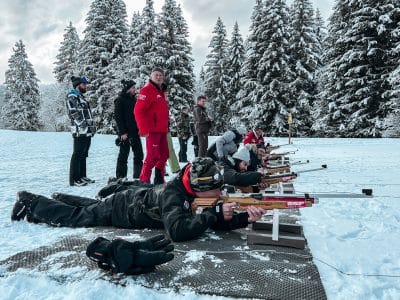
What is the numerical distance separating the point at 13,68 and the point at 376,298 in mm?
44193

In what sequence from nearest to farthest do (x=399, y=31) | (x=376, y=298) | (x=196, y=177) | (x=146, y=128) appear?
1. (x=376, y=298)
2. (x=196, y=177)
3. (x=146, y=128)
4. (x=399, y=31)

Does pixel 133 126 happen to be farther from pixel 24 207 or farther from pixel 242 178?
pixel 24 207

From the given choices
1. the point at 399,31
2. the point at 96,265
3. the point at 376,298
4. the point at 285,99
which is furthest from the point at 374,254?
the point at 285,99

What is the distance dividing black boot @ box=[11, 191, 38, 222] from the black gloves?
1.90 metres

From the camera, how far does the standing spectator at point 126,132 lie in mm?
6469

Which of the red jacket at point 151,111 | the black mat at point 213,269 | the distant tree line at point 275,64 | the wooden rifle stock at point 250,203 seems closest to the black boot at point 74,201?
the black mat at point 213,269

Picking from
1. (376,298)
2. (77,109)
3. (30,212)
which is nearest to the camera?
(376,298)

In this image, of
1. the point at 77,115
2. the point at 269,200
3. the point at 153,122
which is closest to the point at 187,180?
the point at 269,200

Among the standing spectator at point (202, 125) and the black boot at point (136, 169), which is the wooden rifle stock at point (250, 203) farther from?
the standing spectator at point (202, 125)

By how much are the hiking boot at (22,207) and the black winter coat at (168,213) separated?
3.27ft

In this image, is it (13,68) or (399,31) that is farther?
(13,68)

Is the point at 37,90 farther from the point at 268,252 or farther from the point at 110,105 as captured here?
the point at 268,252

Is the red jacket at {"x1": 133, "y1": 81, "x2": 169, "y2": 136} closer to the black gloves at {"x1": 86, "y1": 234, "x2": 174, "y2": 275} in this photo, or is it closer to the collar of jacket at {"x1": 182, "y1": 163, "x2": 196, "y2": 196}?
the collar of jacket at {"x1": 182, "y1": 163, "x2": 196, "y2": 196}

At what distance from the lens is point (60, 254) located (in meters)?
3.00
